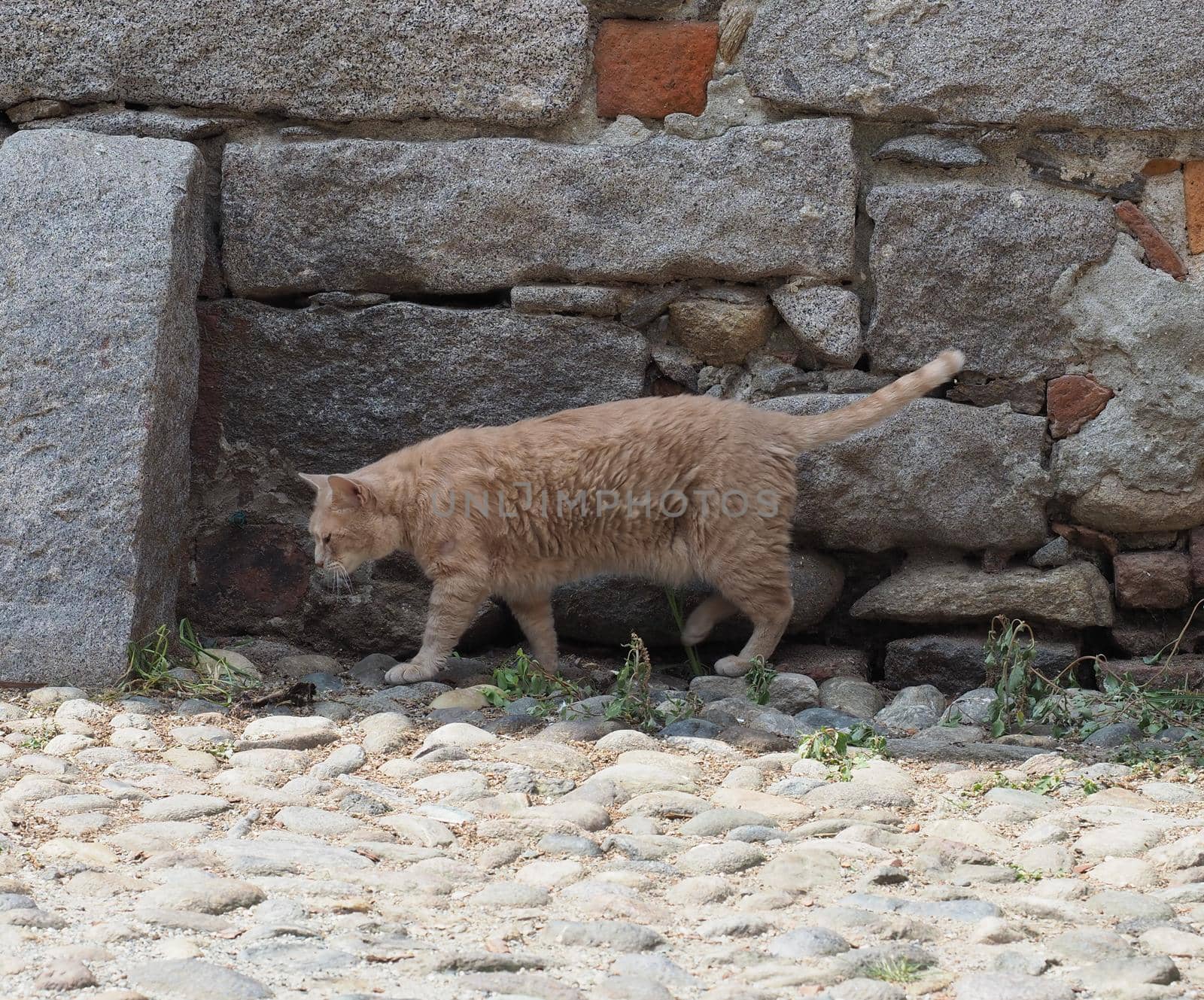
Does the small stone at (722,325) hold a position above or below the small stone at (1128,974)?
above

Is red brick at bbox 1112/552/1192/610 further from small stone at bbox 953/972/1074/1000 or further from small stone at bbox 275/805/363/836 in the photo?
small stone at bbox 275/805/363/836

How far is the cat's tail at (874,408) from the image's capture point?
3.99 metres

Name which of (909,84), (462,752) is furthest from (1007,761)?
(909,84)

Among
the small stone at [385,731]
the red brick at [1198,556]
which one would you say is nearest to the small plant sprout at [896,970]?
the small stone at [385,731]

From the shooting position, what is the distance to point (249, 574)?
4.47 metres

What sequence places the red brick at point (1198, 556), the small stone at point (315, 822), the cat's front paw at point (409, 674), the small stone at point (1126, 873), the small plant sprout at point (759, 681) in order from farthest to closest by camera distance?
the red brick at point (1198, 556) → the cat's front paw at point (409, 674) → the small plant sprout at point (759, 681) → the small stone at point (315, 822) → the small stone at point (1126, 873)

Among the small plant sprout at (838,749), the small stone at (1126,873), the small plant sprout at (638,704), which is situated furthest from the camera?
the small plant sprout at (638,704)

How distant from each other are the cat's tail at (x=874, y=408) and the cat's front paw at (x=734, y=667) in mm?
734

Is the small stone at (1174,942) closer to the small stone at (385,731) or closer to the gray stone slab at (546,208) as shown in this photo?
the small stone at (385,731)

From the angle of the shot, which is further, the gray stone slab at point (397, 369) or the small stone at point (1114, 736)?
the gray stone slab at point (397, 369)

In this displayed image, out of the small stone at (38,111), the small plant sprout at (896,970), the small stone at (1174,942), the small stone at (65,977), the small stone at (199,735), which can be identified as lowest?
the small stone at (199,735)

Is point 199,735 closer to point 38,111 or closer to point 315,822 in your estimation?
point 315,822

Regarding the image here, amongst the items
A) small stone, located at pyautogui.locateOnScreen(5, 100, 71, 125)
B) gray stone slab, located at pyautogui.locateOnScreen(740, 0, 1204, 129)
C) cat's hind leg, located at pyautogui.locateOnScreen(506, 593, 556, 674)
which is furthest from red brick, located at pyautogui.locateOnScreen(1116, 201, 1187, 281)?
small stone, located at pyautogui.locateOnScreen(5, 100, 71, 125)

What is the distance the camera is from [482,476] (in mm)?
4113
